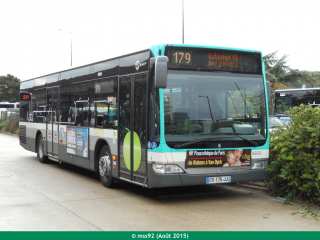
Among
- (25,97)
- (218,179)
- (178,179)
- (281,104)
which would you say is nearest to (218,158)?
(218,179)

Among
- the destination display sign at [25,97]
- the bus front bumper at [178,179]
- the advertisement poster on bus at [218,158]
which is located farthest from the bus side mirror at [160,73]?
the destination display sign at [25,97]

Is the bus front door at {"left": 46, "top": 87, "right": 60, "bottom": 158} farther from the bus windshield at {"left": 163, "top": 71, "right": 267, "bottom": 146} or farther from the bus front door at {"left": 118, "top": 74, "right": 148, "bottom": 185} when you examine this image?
→ the bus windshield at {"left": 163, "top": 71, "right": 267, "bottom": 146}

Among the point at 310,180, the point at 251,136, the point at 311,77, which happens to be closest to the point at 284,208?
the point at 310,180

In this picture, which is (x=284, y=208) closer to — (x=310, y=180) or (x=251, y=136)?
(x=310, y=180)

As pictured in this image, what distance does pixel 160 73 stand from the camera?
7.27 meters

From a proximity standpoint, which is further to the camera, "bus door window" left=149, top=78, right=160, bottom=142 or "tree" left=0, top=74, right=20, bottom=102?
"tree" left=0, top=74, right=20, bottom=102

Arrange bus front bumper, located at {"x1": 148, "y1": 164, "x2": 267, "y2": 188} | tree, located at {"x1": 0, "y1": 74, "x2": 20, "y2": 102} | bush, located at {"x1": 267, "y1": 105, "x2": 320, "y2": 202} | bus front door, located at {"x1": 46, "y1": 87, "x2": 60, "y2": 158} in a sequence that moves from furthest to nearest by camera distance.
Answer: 1. tree, located at {"x1": 0, "y1": 74, "x2": 20, "y2": 102}
2. bus front door, located at {"x1": 46, "y1": 87, "x2": 60, "y2": 158}
3. bush, located at {"x1": 267, "y1": 105, "x2": 320, "y2": 202}
4. bus front bumper, located at {"x1": 148, "y1": 164, "x2": 267, "y2": 188}

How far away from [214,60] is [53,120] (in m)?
7.10

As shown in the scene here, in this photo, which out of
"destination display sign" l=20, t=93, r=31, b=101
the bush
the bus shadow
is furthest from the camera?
"destination display sign" l=20, t=93, r=31, b=101

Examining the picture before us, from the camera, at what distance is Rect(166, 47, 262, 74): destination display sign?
25.9 feet

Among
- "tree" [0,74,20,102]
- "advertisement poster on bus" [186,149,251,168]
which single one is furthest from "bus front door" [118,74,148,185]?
"tree" [0,74,20,102]

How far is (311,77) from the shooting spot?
41.1m

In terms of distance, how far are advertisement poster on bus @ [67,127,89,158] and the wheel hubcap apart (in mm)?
913

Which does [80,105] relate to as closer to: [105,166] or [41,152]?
[105,166]
